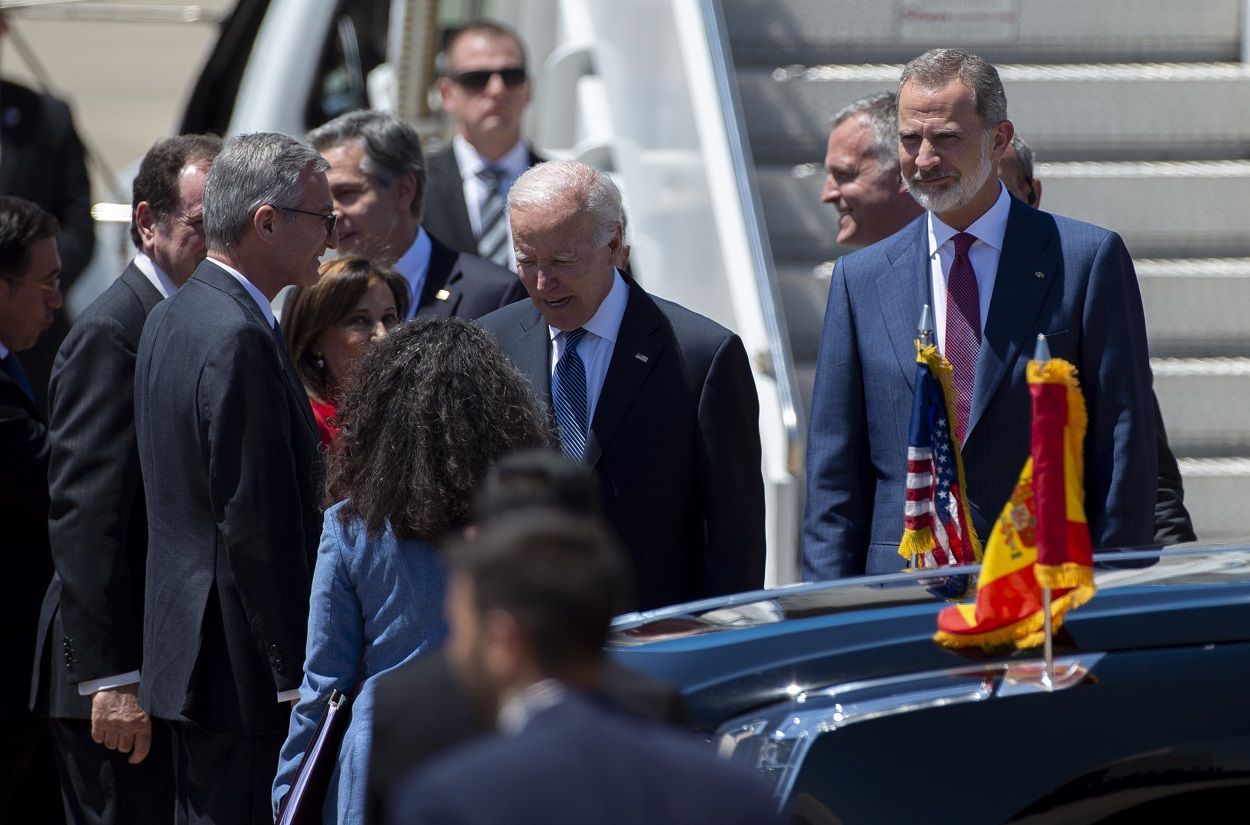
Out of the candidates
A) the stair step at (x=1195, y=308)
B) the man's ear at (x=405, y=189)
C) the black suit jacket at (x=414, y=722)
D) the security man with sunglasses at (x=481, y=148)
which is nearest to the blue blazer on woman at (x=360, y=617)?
the black suit jacket at (x=414, y=722)

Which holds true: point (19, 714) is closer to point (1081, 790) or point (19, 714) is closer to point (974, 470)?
point (974, 470)

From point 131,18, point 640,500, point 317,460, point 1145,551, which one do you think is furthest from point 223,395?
point 131,18

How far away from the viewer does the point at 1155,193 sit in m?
6.46

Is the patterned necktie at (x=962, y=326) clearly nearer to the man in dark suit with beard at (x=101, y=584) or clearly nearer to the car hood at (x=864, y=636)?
the car hood at (x=864, y=636)

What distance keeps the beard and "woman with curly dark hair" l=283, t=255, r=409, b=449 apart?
58.0 inches

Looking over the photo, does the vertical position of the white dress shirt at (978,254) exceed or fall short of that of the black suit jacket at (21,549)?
it exceeds it

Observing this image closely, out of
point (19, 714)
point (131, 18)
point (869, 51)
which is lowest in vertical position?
point (19, 714)

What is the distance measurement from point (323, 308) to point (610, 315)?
91cm

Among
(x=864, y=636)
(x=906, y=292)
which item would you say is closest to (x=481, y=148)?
(x=906, y=292)

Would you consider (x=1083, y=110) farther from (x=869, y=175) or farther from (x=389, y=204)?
(x=389, y=204)

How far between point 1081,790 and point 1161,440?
1.85 meters

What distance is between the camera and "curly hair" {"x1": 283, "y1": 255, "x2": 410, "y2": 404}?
430cm

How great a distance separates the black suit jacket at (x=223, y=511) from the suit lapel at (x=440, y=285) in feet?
4.12

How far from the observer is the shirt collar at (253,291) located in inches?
142
